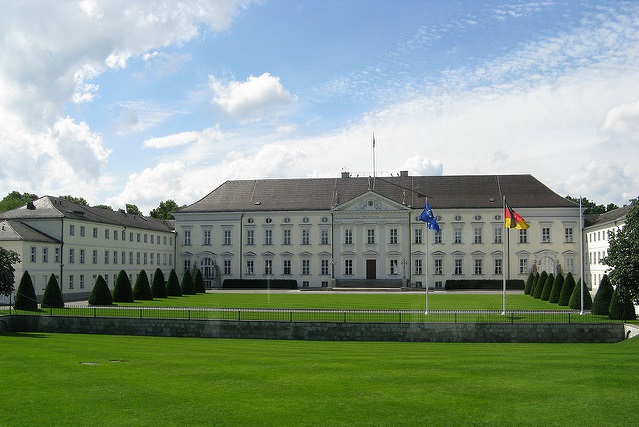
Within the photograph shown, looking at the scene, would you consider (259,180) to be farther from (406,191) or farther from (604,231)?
(604,231)

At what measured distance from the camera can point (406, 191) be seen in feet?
246

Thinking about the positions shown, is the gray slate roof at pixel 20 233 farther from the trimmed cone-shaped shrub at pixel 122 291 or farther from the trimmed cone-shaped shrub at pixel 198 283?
the trimmed cone-shaped shrub at pixel 198 283

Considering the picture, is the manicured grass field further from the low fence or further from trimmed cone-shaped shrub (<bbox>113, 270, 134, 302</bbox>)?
trimmed cone-shaped shrub (<bbox>113, 270, 134, 302</bbox>)

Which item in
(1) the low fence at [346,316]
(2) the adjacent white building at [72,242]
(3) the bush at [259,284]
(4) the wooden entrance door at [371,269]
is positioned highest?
(2) the adjacent white building at [72,242]

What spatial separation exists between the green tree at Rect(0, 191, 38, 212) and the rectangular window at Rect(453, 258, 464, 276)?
57.0 meters

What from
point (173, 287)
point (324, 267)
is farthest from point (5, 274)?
point (324, 267)

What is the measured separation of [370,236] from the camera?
7312 centimetres

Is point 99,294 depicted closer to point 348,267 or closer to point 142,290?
point 142,290

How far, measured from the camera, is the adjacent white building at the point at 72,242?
163 ft

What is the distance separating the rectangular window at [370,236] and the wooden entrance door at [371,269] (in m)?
2.04

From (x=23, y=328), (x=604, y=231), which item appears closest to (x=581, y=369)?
(x=23, y=328)

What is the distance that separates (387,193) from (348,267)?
9.67m

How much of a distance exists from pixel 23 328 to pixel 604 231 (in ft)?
165

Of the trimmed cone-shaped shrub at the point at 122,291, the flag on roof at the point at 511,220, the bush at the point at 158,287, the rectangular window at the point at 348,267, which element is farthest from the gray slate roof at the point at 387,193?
the flag on roof at the point at 511,220
